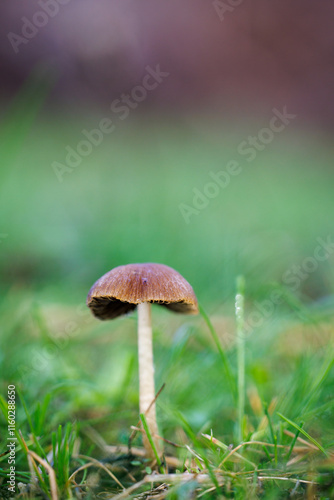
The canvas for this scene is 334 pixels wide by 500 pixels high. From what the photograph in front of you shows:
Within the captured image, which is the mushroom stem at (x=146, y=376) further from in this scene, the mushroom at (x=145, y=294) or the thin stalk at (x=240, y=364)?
the thin stalk at (x=240, y=364)

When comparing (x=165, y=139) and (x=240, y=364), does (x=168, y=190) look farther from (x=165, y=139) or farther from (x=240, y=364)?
(x=240, y=364)

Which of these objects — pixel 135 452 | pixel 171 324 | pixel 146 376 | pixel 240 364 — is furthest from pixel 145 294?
pixel 171 324

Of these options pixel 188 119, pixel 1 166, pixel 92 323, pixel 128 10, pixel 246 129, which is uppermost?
pixel 128 10

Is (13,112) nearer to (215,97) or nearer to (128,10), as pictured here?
(128,10)

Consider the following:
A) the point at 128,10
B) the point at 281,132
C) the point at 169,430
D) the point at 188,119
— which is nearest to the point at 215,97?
the point at 188,119

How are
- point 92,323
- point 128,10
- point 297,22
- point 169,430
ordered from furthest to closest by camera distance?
point 297,22 < point 128,10 < point 92,323 < point 169,430
